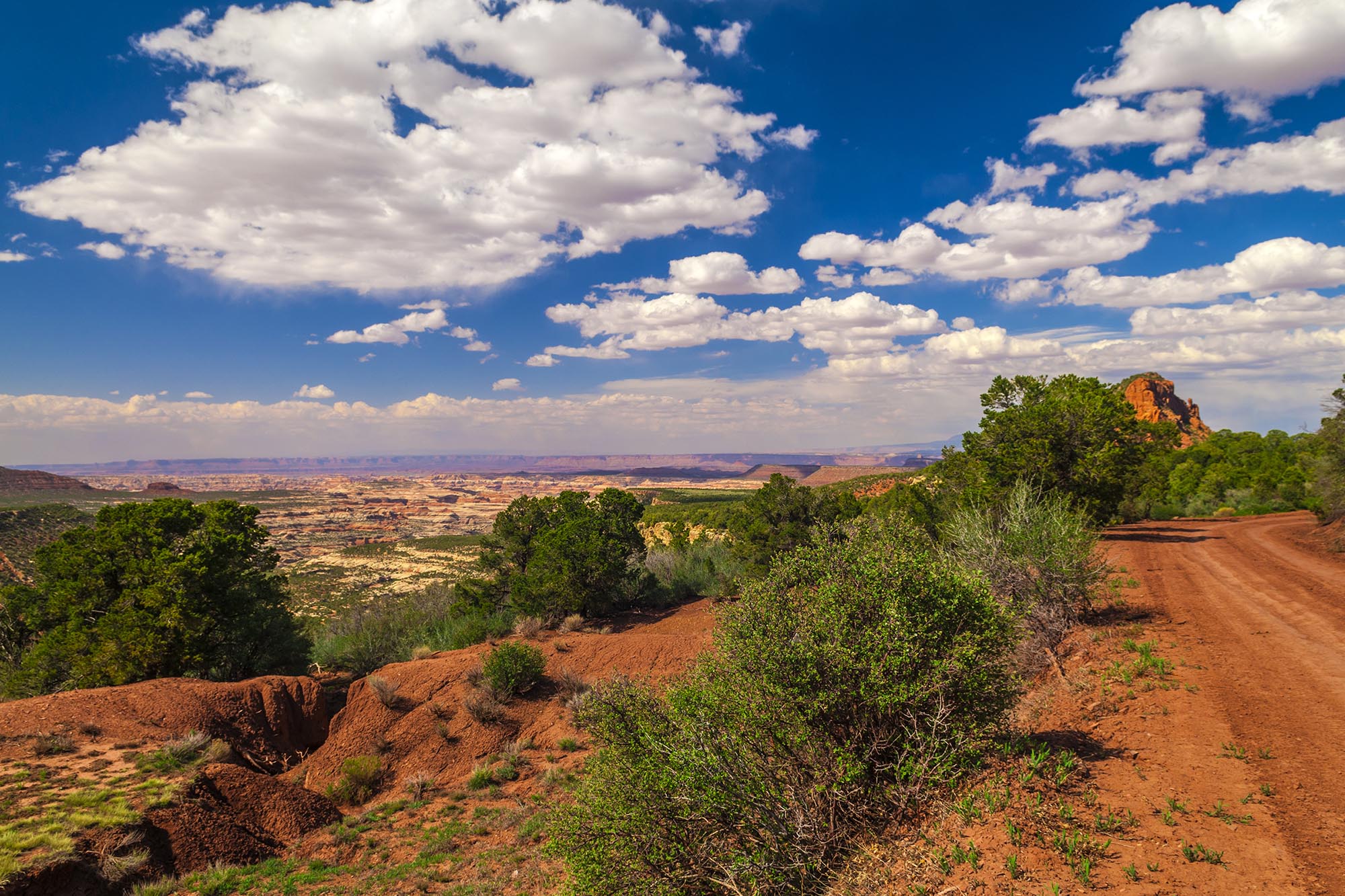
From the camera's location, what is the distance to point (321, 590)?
49500 millimetres

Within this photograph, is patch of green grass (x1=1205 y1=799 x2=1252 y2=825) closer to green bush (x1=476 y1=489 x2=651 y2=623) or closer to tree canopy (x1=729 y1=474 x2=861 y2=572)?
tree canopy (x1=729 y1=474 x2=861 y2=572)

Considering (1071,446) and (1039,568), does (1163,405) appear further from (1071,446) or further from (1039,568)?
(1039,568)

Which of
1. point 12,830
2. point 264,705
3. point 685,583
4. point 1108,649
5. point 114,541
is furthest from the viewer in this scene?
point 685,583

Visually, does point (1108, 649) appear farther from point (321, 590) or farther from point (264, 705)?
point (321, 590)

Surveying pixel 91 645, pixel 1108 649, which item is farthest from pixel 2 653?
pixel 1108 649

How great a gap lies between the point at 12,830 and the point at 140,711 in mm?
4648

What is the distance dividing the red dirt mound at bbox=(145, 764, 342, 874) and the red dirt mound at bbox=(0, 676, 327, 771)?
206cm

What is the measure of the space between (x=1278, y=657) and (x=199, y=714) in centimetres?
2264

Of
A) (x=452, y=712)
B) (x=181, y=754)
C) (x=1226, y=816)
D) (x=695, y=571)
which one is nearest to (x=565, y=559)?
(x=452, y=712)

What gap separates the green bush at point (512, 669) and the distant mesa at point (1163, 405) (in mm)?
104826

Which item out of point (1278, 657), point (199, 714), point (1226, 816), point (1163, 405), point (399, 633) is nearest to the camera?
point (1226, 816)

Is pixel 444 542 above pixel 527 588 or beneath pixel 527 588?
beneath

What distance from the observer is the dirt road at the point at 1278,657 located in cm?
581

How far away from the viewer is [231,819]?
35.7ft
